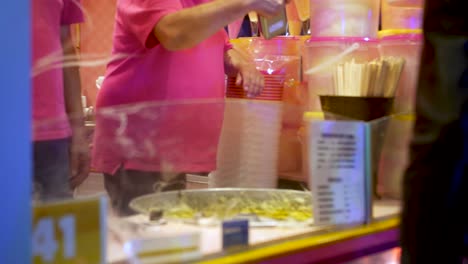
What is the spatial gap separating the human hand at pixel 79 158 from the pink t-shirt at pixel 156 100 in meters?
0.03

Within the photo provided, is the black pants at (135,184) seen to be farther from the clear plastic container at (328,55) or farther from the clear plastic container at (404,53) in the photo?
the clear plastic container at (404,53)

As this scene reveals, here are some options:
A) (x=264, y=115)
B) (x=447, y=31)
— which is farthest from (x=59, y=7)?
(x=447, y=31)

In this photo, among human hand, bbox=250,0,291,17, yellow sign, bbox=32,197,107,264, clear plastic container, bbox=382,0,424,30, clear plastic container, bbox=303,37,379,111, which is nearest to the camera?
yellow sign, bbox=32,197,107,264

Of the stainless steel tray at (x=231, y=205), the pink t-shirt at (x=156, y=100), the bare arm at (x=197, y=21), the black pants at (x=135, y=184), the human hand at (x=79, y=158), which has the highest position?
the bare arm at (x=197, y=21)

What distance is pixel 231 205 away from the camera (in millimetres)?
1167

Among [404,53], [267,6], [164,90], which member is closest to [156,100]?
[164,90]

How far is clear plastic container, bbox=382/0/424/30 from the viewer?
5.23ft

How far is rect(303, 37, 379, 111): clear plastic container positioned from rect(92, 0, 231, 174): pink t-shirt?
232 mm

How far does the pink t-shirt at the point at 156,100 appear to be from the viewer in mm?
1067

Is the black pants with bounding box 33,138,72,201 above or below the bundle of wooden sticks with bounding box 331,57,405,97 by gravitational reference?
below

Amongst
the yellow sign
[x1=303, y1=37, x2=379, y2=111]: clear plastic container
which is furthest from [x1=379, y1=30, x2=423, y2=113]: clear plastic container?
the yellow sign

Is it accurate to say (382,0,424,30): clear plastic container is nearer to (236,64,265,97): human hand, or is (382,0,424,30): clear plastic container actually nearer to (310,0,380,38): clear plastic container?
(310,0,380,38): clear plastic container

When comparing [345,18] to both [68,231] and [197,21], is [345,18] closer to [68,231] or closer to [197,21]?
[197,21]

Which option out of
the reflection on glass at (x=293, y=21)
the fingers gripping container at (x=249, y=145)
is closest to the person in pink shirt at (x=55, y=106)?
the fingers gripping container at (x=249, y=145)
